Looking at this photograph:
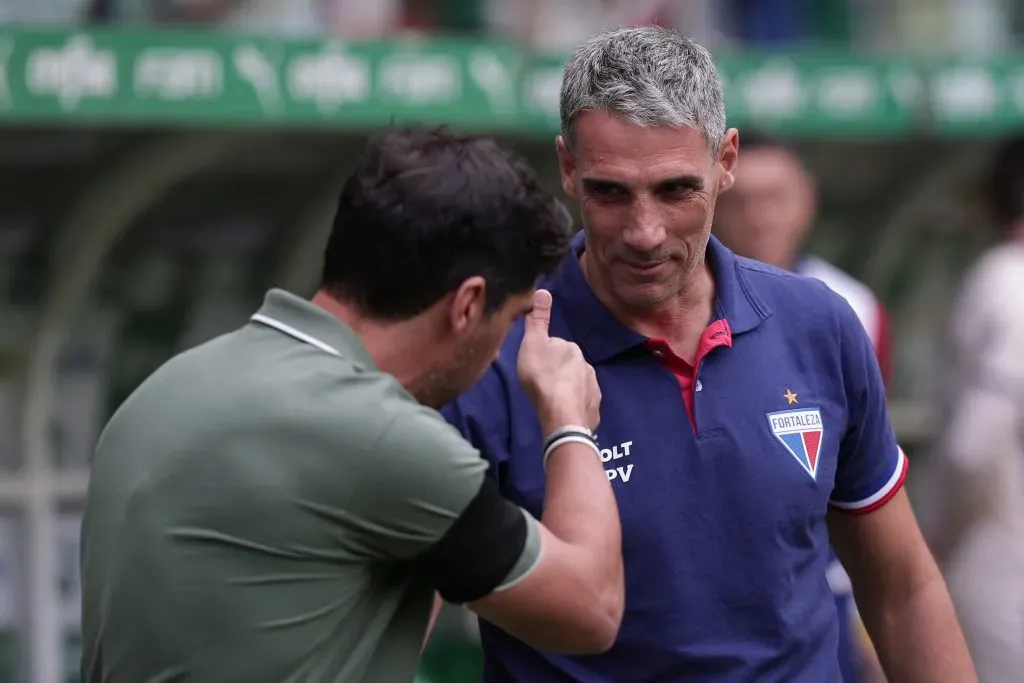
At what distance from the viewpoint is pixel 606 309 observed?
3043mm

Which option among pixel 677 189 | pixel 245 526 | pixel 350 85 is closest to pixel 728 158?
pixel 677 189

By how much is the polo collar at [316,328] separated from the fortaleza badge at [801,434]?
0.74 metres

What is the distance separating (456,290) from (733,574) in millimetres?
683

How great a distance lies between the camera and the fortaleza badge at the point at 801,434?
298 centimetres

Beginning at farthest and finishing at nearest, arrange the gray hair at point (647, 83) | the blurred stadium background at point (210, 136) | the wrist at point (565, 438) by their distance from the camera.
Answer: the blurred stadium background at point (210, 136)
the gray hair at point (647, 83)
the wrist at point (565, 438)

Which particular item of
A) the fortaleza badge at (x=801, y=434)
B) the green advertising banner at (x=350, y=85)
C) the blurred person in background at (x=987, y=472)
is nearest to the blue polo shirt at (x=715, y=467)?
the fortaleza badge at (x=801, y=434)

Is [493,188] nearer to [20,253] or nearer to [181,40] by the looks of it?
[181,40]

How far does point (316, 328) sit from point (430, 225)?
202 millimetres

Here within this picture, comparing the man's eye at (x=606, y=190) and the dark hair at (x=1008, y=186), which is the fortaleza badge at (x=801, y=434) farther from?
the dark hair at (x=1008, y=186)

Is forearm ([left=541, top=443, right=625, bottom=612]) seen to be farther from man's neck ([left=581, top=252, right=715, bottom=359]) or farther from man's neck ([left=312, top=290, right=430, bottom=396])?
man's neck ([left=581, top=252, right=715, bottom=359])

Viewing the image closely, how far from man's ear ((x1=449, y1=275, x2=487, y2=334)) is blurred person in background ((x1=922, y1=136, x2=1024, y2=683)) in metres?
2.31

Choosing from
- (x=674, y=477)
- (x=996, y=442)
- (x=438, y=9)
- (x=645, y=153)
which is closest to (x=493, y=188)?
(x=645, y=153)

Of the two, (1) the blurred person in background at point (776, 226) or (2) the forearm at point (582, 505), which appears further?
(1) the blurred person in background at point (776, 226)

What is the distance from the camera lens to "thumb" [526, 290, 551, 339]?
2885 mm
